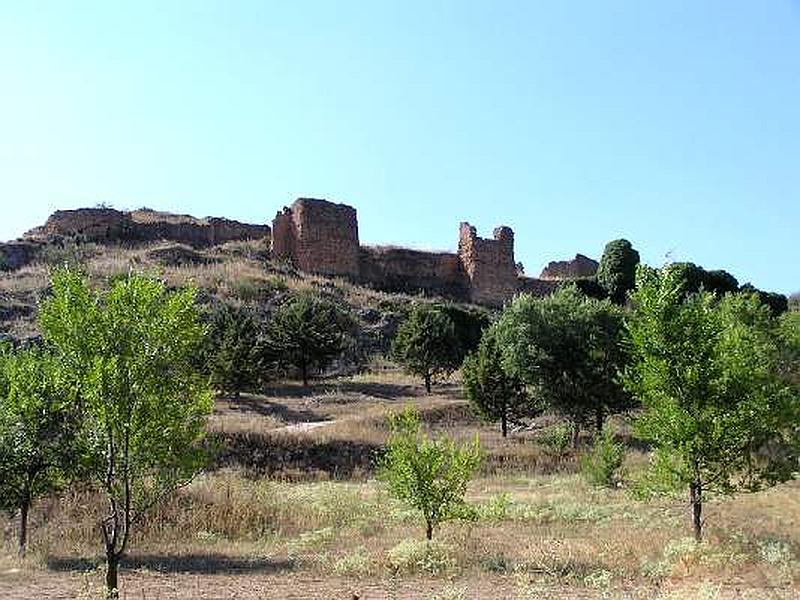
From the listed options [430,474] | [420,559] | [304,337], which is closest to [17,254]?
[304,337]

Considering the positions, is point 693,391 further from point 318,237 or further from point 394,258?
point 394,258

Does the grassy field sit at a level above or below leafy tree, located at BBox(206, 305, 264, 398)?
below

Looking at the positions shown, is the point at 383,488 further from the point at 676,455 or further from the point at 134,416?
the point at 134,416

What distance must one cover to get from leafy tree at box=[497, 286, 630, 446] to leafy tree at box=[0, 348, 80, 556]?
56.2 feet

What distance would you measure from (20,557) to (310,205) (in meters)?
40.6

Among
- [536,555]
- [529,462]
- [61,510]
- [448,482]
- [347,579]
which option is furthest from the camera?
[529,462]

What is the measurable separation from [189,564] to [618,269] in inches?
1810

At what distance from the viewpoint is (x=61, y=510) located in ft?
55.8

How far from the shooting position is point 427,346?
3512 centimetres

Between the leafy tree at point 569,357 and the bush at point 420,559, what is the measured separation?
1640 centimetres

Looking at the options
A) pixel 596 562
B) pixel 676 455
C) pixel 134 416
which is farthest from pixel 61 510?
pixel 676 455

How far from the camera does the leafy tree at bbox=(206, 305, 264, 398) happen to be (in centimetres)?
Answer: 3008

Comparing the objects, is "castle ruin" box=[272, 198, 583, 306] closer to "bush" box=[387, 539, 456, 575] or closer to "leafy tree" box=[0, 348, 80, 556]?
"leafy tree" box=[0, 348, 80, 556]

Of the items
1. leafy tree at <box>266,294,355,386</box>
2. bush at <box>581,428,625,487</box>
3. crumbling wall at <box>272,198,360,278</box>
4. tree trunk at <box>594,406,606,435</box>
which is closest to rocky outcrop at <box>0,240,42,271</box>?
crumbling wall at <box>272,198,360,278</box>
